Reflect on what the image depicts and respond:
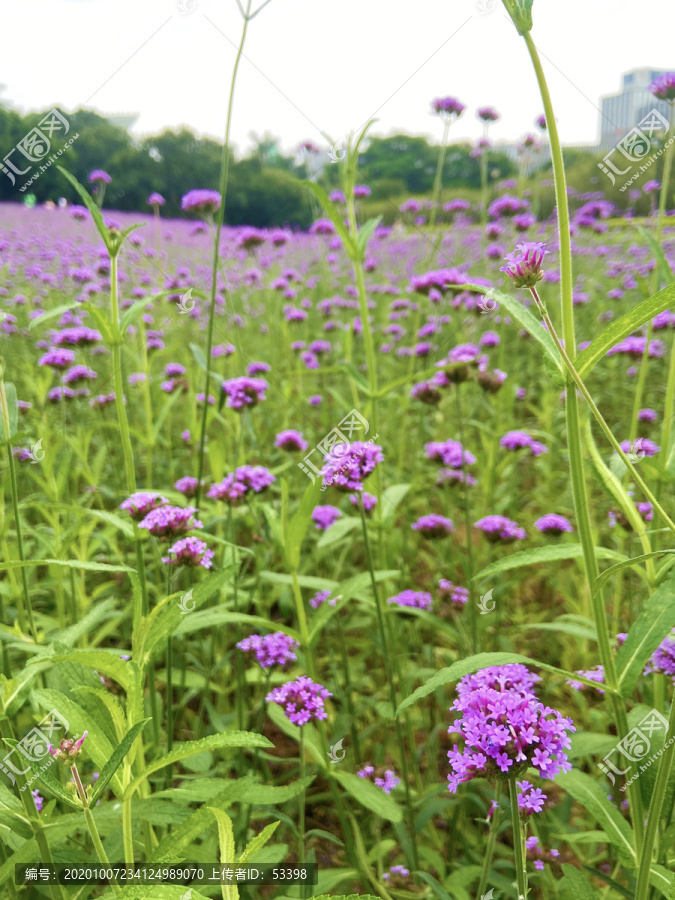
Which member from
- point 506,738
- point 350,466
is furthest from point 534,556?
point 350,466

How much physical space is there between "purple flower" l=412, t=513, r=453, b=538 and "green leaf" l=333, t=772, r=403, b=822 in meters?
0.82

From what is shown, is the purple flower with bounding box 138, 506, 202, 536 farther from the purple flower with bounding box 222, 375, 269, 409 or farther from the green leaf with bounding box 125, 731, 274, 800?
the purple flower with bounding box 222, 375, 269, 409

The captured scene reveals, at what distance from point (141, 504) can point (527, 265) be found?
966 mm

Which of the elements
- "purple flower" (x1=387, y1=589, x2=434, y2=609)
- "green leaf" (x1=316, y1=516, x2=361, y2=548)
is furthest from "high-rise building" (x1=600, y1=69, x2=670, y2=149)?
"purple flower" (x1=387, y1=589, x2=434, y2=609)

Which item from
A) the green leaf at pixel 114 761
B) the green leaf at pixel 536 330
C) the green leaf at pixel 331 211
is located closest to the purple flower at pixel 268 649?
the green leaf at pixel 114 761

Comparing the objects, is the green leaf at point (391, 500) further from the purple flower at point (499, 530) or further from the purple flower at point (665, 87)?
the purple flower at point (665, 87)

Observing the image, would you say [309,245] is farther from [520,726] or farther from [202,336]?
[520,726]

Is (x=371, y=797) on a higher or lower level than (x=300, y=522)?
lower

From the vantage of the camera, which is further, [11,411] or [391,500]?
[391,500]

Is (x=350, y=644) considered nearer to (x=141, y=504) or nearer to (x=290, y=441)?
(x=290, y=441)

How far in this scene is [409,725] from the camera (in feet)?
5.33

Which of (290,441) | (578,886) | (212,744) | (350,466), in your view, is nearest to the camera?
(212,744)

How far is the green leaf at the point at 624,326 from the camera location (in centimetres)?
75

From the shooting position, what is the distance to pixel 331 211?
4.85ft
